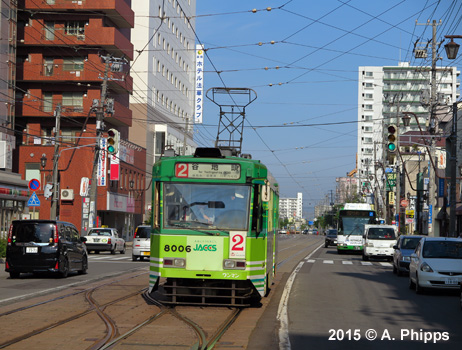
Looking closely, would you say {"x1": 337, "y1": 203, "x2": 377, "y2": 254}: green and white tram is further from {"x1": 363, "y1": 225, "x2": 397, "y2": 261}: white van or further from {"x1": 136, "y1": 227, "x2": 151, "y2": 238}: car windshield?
{"x1": 136, "y1": 227, "x2": 151, "y2": 238}: car windshield

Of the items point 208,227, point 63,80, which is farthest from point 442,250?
point 63,80

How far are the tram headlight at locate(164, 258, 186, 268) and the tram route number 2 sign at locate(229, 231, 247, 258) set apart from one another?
1.00 metres

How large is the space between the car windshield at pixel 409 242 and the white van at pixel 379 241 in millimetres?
11466

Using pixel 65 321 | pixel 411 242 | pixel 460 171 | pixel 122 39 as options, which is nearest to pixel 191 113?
pixel 122 39

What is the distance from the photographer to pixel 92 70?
64875 millimetres

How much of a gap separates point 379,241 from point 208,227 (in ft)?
91.9

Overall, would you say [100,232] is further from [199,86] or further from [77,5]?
[199,86]

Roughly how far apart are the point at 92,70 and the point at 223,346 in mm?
56438

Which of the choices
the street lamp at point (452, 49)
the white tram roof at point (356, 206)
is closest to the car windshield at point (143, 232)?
the street lamp at point (452, 49)

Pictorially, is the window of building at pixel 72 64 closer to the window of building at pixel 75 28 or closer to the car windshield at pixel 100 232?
the window of building at pixel 75 28

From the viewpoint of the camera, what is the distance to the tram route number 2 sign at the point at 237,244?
51.0ft

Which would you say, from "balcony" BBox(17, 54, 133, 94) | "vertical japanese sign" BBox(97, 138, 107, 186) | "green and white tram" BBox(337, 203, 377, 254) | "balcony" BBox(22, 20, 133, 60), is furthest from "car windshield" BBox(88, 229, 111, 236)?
"balcony" BBox(22, 20, 133, 60)

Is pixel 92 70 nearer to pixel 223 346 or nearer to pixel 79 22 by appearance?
pixel 79 22

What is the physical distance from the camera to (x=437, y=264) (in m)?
20.7
